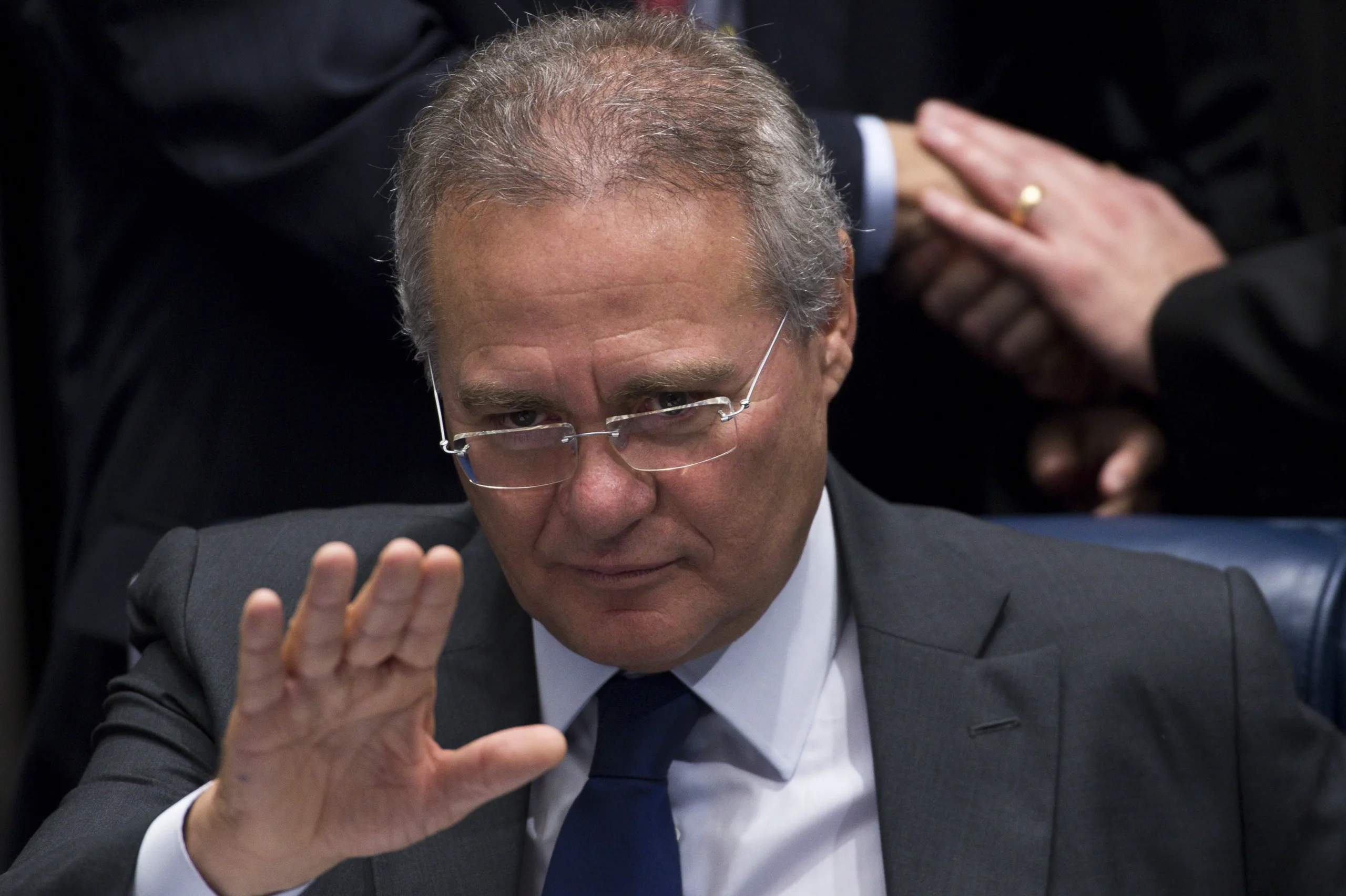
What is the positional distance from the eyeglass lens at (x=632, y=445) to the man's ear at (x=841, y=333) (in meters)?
0.21

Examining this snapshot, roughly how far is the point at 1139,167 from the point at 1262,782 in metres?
1.29

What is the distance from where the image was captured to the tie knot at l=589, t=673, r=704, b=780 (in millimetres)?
1632

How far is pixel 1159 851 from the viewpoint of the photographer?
1.70m

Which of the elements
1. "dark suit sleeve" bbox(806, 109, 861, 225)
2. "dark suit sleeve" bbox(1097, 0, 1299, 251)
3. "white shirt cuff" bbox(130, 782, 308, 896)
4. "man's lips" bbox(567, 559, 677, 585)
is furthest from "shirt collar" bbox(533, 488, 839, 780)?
"dark suit sleeve" bbox(1097, 0, 1299, 251)

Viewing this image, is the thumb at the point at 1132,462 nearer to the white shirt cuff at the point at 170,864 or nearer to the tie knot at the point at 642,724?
the tie knot at the point at 642,724

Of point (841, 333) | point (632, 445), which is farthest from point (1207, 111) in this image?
point (632, 445)

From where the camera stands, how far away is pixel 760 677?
172 cm

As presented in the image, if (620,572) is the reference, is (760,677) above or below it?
below

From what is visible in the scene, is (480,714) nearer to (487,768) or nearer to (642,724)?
(642,724)

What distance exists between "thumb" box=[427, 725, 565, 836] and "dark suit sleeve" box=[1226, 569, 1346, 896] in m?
0.87

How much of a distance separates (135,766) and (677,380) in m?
0.71

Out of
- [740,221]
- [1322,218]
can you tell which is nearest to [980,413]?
[1322,218]

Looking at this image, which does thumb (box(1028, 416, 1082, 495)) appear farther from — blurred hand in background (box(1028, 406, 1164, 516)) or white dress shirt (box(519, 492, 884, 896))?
white dress shirt (box(519, 492, 884, 896))

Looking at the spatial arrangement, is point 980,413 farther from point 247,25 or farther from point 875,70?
point 247,25
